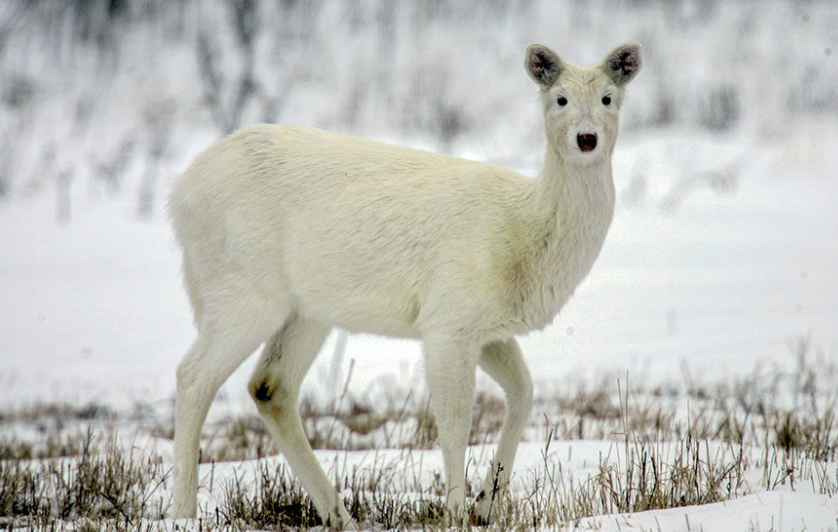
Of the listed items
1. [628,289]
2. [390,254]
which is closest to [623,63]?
[390,254]

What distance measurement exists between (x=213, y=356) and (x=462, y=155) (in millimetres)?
13013

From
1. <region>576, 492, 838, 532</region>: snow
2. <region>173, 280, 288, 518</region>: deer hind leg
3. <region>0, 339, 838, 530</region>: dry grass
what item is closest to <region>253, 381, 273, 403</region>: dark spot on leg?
<region>173, 280, 288, 518</region>: deer hind leg

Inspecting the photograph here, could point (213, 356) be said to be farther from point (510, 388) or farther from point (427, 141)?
point (427, 141)

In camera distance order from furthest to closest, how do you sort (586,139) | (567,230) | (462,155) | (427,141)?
(427,141) < (462,155) < (567,230) < (586,139)

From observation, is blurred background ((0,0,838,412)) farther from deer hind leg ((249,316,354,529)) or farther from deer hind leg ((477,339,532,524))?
deer hind leg ((477,339,532,524))

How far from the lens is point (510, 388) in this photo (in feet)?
15.3

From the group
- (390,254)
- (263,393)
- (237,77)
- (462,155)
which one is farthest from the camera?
(237,77)

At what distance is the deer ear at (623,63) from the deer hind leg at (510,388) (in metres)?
1.40

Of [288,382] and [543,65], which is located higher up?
[543,65]

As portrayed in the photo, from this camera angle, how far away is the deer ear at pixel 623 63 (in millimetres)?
4402

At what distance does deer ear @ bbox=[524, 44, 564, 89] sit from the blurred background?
19.1 feet

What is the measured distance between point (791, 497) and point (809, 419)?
9.31 ft

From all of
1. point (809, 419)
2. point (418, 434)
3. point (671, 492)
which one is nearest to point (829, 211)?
point (809, 419)

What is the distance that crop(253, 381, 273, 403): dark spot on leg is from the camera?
196 inches
